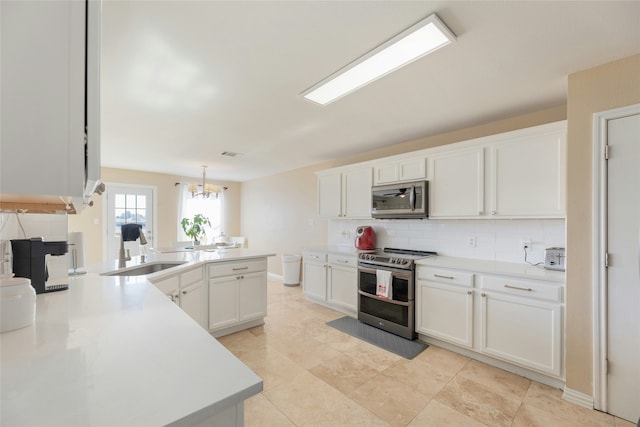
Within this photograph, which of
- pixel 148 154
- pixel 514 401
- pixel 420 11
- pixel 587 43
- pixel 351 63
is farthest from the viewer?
pixel 148 154

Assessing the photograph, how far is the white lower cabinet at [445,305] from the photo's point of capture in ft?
8.22

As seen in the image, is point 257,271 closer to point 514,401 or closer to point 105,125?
point 105,125

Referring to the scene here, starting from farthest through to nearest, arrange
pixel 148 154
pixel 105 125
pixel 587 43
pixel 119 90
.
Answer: pixel 148 154, pixel 105 125, pixel 119 90, pixel 587 43

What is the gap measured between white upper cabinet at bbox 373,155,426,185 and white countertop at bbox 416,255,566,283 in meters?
0.97

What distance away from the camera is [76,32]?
58 cm

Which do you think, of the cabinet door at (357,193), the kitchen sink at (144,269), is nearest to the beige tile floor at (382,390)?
the kitchen sink at (144,269)

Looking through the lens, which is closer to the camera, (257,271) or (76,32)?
(76,32)

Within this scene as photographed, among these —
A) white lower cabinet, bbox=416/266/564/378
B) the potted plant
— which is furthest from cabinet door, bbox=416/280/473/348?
the potted plant

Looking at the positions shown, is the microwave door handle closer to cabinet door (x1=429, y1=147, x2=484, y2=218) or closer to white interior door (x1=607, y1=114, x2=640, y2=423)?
cabinet door (x1=429, y1=147, x2=484, y2=218)

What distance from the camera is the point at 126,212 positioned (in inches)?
219

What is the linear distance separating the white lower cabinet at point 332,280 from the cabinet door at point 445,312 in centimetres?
88

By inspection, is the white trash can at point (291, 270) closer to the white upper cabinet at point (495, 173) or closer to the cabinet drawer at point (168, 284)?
the white upper cabinet at point (495, 173)

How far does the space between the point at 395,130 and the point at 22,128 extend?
10.3 ft

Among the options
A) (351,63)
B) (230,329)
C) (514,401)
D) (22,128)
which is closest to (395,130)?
(351,63)
